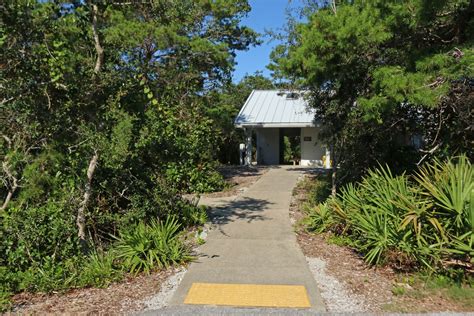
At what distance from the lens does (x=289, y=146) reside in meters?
25.2

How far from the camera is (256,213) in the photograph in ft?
31.8

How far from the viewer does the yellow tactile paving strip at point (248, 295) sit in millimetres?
4781

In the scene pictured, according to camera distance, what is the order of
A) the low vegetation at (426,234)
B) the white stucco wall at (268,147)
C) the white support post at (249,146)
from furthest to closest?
1. the white stucco wall at (268,147)
2. the white support post at (249,146)
3. the low vegetation at (426,234)

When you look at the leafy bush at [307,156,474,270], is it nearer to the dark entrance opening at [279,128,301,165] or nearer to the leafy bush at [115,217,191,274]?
the leafy bush at [115,217,191,274]

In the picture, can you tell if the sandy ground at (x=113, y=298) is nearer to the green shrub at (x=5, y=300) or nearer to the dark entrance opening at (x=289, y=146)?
the green shrub at (x=5, y=300)

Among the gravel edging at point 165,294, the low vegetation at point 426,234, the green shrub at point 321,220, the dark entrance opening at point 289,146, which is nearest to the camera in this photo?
the gravel edging at point 165,294

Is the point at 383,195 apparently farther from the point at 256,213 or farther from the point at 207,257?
the point at 256,213

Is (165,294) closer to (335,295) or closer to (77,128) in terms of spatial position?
(335,295)

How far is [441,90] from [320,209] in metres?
3.17

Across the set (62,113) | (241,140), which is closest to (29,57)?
(62,113)

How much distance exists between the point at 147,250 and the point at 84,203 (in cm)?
124

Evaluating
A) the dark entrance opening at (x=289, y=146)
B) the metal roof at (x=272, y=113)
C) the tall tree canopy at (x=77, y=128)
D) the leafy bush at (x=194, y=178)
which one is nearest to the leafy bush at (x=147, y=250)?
the tall tree canopy at (x=77, y=128)

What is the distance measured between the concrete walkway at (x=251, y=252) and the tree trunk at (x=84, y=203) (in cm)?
178

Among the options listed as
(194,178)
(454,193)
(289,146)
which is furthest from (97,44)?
(289,146)
